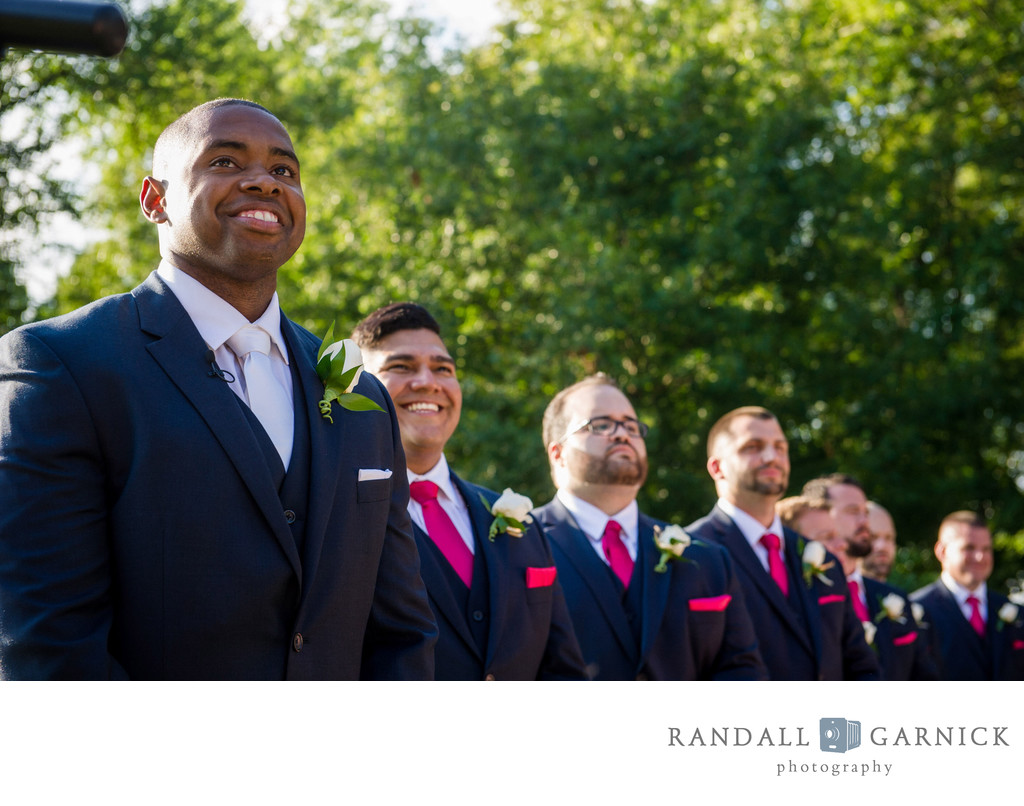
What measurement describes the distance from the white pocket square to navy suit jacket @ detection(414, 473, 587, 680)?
1.49 m

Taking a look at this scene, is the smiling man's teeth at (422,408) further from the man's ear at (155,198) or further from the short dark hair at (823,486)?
the short dark hair at (823,486)

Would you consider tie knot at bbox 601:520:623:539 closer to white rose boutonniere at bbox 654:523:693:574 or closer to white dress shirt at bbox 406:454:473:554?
white rose boutonniere at bbox 654:523:693:574

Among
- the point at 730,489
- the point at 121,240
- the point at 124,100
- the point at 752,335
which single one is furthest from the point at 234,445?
the point at 121,240

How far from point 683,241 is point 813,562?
38.7ft

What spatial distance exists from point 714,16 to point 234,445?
70.1ft

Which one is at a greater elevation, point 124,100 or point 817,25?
point 817,25

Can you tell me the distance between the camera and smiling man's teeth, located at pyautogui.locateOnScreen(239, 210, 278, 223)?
2.69 m

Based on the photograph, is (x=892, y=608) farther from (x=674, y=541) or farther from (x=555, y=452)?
(x=555, y=452)

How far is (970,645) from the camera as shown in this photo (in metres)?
10.7

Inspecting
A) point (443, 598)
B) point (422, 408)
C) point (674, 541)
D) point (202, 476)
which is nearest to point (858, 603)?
point (674, 541)

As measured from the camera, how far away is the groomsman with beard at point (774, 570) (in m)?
6.74

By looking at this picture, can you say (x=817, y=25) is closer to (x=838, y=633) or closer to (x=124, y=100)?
(x=124, y=100)

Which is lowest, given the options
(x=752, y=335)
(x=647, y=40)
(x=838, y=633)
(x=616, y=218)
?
(x=838, y=633)

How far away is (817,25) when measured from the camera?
21672mm
